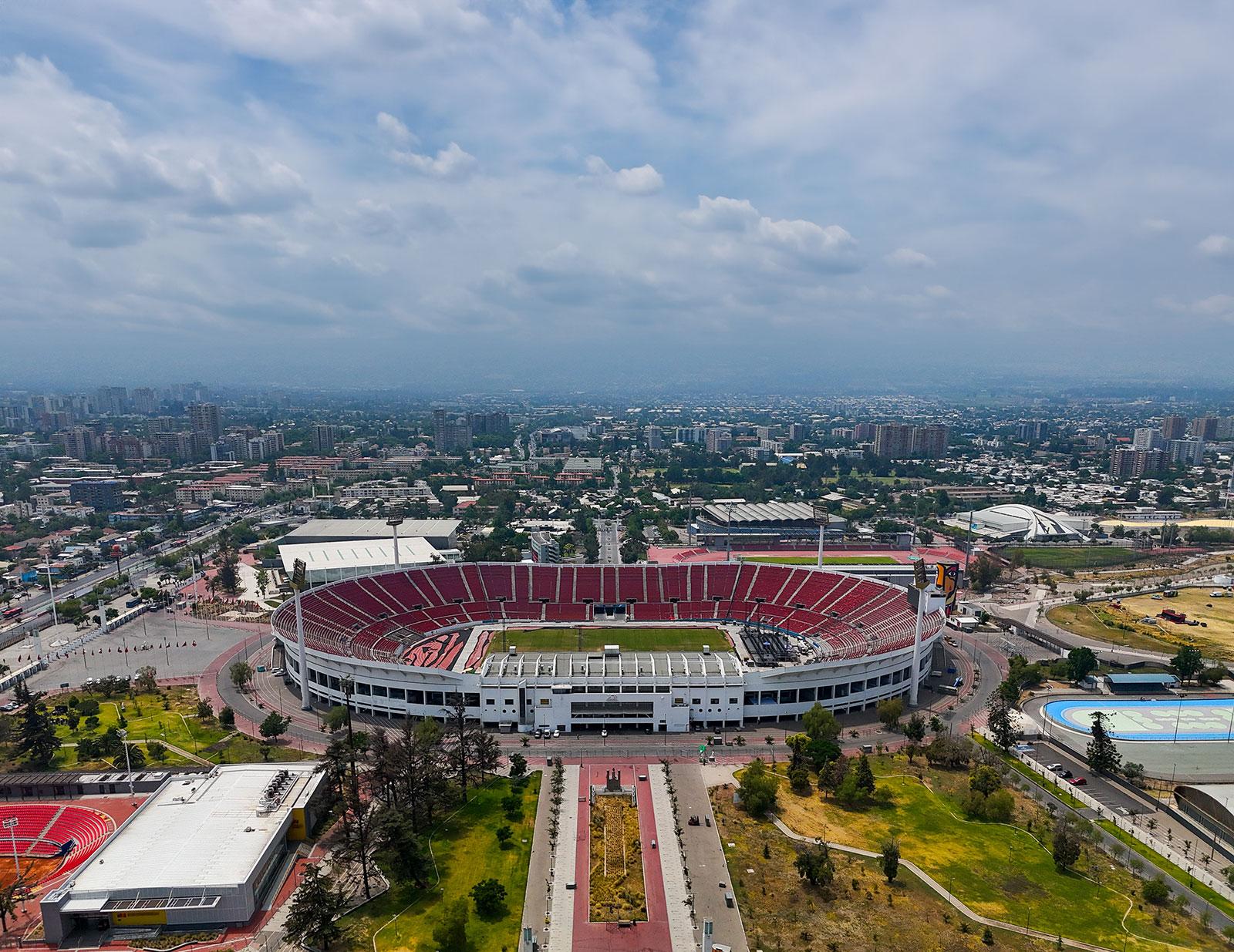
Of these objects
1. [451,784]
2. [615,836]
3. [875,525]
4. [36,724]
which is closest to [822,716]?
[615,836]

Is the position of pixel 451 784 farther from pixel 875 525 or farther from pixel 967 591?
pixel 875 525

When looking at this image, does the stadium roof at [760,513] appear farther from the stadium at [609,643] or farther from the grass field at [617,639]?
the grass field at [617,639]

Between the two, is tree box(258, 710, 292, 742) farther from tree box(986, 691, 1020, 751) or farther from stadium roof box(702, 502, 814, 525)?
stadium roof box(702, 502, 814, 525)

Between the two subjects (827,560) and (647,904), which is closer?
(647,904)

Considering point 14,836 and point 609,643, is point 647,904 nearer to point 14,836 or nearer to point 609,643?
point 14,836

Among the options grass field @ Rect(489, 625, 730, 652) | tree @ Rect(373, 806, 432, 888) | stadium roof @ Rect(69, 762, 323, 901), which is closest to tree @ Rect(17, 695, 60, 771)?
stadium roof @ Rect(69, 762, 323, 901)

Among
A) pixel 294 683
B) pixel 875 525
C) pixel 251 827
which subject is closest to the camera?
pixel 251 827

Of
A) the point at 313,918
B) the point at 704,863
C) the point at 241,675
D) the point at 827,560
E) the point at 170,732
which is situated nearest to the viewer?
the point at 313,918

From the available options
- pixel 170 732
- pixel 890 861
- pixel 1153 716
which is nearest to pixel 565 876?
pixel 890 861
